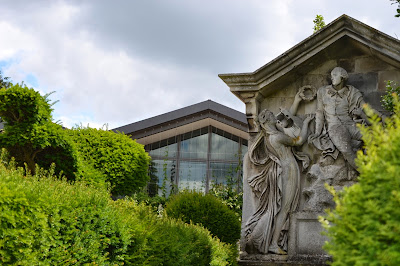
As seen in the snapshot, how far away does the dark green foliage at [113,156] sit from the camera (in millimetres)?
17453

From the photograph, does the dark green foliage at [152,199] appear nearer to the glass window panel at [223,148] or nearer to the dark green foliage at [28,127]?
the glass window panel at [223,148]

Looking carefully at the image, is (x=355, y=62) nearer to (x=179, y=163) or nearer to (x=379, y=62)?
(x=379, y=62)

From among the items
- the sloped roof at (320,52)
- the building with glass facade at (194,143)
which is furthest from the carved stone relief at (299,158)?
the building with glass facade at (194,143)

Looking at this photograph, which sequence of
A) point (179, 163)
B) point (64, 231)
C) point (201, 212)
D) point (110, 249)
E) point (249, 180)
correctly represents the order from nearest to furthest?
point (64, 231) < point (110, 249) < point (249, 180) < point (201, 212) < point (179, 163)

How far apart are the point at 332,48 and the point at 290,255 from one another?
3397 mm

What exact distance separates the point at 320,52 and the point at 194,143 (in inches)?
629

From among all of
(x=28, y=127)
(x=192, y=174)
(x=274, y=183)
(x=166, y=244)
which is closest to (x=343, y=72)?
(x=274, y=183)

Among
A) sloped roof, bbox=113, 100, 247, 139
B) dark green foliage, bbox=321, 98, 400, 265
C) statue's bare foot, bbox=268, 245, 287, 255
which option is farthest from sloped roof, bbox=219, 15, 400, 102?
sloped roof, bbox=113, 100, 247, 139

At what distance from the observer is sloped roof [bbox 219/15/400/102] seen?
848cm

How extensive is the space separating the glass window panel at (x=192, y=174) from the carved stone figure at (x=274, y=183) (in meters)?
14.7

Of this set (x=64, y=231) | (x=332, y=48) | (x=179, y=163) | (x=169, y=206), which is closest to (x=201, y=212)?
(x=169, y=206)

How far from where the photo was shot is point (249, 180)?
356 inches

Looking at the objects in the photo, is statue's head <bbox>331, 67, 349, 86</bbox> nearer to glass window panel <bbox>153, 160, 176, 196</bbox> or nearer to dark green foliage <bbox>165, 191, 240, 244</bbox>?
dark green foliage <bbox>165, 191, 240, 244</bbox>

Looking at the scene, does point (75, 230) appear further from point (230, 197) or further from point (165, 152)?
point (165, 152)
